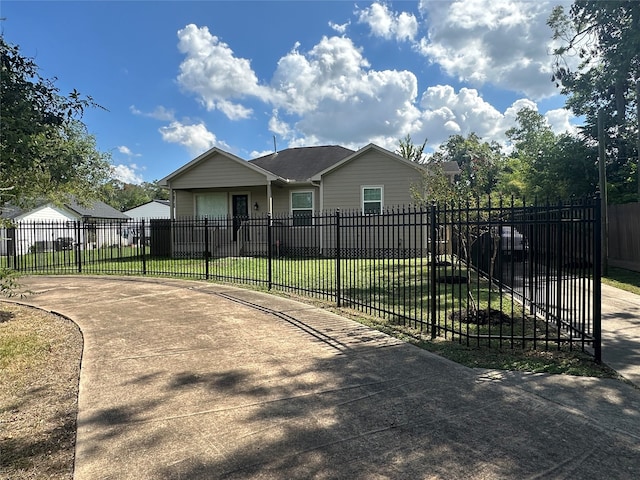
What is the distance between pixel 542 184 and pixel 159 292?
2422 cm

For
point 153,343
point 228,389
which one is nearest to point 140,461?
point 228,389

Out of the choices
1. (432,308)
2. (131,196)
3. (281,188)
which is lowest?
(432,308)

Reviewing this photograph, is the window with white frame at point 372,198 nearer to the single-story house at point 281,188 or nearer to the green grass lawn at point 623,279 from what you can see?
the single-story house at point 281,188

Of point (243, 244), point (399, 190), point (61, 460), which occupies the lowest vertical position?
point (61, 460)

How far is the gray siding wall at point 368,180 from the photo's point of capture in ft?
55.7

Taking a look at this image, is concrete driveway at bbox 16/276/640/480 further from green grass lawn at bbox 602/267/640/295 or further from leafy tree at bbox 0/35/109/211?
green grass lawn at bbox 602/267/640/295

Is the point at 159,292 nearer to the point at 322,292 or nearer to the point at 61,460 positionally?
the point at 322,292

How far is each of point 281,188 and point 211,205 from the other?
351 cm

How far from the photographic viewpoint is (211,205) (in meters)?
19.9

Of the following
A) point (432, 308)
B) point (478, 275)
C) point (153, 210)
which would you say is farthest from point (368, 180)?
point (153, 210)

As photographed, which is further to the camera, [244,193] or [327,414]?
[244,193]

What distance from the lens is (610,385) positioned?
4152mm

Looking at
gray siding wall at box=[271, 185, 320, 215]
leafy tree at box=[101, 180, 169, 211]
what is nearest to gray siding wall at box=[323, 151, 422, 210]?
gray siding wall at box=[271, 185, 320, 215]

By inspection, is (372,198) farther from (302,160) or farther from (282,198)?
(302,160)
